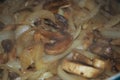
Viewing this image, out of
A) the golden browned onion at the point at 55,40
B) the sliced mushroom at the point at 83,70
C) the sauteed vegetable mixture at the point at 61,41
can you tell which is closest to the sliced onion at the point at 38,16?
the sauteed vegetable mixture at the point at 61,41

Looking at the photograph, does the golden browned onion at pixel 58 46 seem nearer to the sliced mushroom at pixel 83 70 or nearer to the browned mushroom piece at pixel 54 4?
the sliced mushroom at pixel 83 70

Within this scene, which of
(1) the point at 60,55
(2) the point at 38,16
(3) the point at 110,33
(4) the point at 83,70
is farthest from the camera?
(2) the point at 38,16

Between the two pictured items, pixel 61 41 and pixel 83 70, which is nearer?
pixel 83 70

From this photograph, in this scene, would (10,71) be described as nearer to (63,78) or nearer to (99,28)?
(63,78)

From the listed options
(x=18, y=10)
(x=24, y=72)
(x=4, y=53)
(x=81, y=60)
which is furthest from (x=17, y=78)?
(x=18, y=10)

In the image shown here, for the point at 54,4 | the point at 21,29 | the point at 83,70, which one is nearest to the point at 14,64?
the point at 21,29

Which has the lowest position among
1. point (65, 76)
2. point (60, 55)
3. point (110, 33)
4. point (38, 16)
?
point (65, 76)

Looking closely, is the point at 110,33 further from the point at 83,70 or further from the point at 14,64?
the point at 14,64

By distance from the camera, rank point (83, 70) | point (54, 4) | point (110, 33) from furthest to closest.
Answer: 1. point (54, 4)
2. point (110, 33)
3. point (83, 70)
